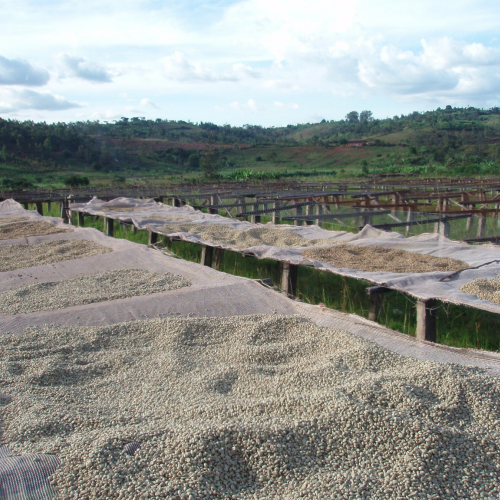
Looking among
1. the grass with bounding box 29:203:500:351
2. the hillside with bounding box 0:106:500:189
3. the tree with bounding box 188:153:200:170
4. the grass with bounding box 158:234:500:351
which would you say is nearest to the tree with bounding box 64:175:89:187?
the hillside with bounding box 0:106:500:189

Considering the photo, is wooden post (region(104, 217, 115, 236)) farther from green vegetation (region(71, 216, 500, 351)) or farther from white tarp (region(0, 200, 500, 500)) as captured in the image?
white tarp (region(0, 200, 500, 500))

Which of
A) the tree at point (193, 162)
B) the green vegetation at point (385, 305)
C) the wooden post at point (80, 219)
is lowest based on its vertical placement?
the green vegetation at point (385, 305)

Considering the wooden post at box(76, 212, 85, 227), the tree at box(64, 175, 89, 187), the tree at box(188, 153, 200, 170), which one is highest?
the tree at box(188, 153, 200, 170)

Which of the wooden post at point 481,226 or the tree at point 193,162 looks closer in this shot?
the wooden post at point 481,226

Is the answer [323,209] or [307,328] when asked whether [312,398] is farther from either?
[323,209]

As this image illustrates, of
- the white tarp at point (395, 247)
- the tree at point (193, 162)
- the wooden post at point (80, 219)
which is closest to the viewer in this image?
the white tarp at point (395, 247)

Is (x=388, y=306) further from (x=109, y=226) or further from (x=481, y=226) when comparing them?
(x=109, y=226)

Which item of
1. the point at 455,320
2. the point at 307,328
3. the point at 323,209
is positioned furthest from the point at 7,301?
the point at 323,209

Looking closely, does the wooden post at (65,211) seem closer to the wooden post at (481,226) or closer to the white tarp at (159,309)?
the white tarp at (159,309)

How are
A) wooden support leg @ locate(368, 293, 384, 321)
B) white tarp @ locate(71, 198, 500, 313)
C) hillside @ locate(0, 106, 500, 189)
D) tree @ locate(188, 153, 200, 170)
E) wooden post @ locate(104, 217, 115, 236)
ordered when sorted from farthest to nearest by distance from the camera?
tree @ locate(188, 153, 200, 170) → hillside @ locate(0, 106, 500, 189) → wooden post @ locate(104, 217, 115, 236) → wooden support leg @ locate(368, 293, 384, 321) → white tarp @ locate(71, 198, 500, 313)

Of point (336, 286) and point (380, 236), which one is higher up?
Answer: point (380, 236)

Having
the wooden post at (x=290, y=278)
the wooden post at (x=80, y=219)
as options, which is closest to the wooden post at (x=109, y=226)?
the wooden post at (x=80, y=219)

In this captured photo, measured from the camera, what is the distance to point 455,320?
14.5ft

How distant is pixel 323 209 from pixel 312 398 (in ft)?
27.1
